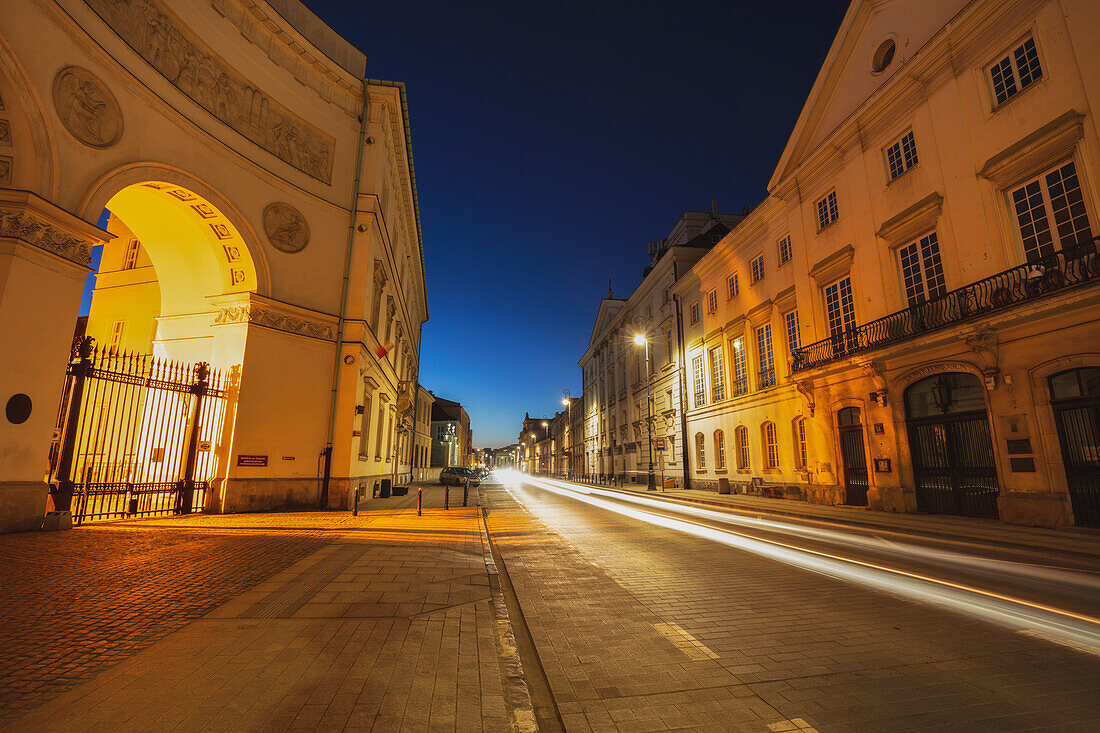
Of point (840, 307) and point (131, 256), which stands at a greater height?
point (131, 256)

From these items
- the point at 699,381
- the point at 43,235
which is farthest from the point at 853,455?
the point at 43,235

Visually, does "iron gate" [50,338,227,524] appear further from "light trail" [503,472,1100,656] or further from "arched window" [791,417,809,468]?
"arched window" [791,417,809,468]

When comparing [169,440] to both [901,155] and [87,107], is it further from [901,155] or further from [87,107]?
[901,155]

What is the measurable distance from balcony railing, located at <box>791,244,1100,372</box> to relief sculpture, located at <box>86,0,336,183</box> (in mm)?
19956

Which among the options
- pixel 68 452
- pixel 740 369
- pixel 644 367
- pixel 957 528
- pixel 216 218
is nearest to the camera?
pixel 68 452

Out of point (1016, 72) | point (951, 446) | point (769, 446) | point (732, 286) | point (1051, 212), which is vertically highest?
point (1016, 72)

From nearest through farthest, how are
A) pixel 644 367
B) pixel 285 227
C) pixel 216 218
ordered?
1. pixel 216 218
2. pixel 285 227
3. pixel 644 367

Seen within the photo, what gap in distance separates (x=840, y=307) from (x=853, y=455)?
5.81m

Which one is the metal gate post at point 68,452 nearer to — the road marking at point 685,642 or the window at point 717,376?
the road marking at point 685,642

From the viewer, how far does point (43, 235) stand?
30.7 ft

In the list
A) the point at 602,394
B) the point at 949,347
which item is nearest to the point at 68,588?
the point at 949,347

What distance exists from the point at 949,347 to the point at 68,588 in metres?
19.5

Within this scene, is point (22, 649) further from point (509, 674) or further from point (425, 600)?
point (509, 674)

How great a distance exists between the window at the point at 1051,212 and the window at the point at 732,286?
47.7 ft
